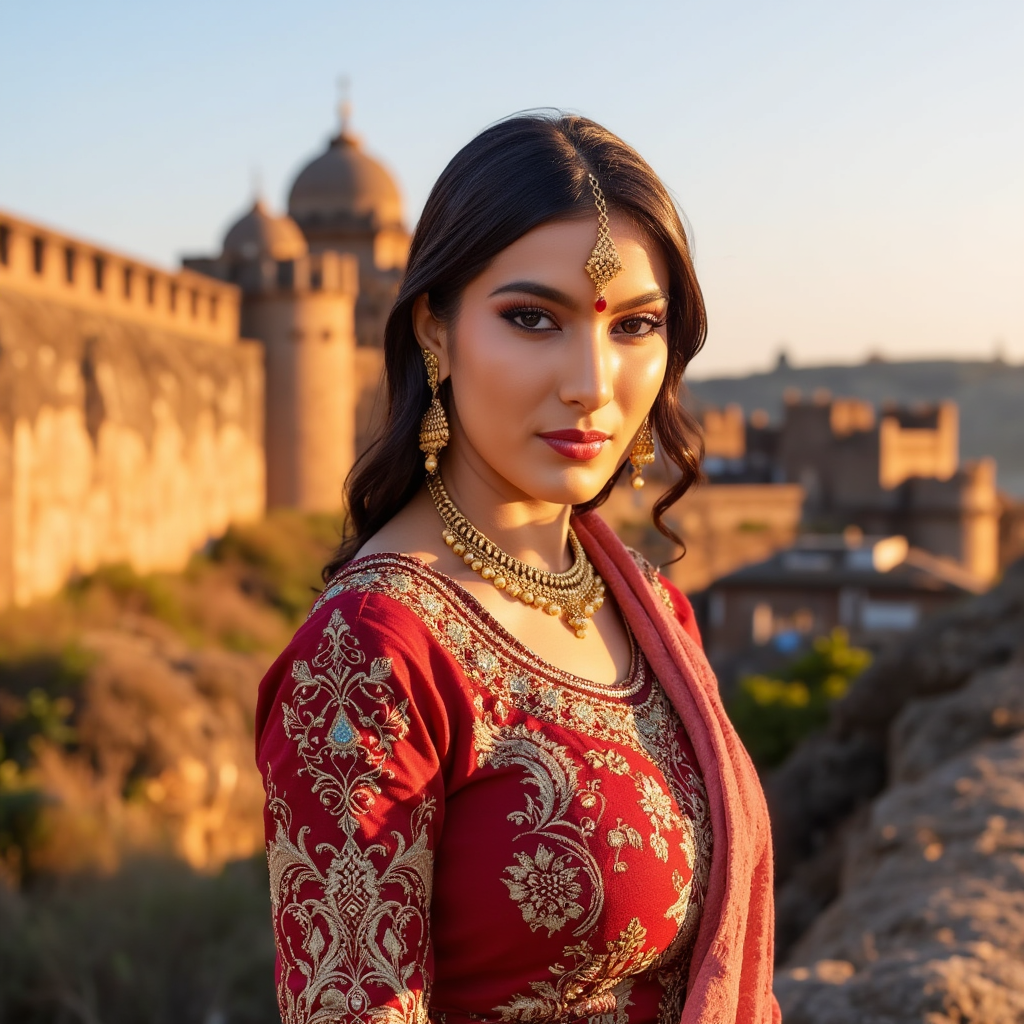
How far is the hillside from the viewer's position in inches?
3334

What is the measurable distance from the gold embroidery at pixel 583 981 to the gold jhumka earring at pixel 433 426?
61 centimetres

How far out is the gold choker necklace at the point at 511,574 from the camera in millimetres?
1683

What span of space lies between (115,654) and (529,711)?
1319 cm

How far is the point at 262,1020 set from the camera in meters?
9.74

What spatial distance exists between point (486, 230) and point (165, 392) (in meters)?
18.5

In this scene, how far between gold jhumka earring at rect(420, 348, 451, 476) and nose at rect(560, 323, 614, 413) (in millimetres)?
185

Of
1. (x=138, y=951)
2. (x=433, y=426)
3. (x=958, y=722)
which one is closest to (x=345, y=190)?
(x=138, y=951)

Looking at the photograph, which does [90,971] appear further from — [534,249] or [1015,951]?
[534,249]

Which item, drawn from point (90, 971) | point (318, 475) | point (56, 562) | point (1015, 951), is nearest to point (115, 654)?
point (56, 562)

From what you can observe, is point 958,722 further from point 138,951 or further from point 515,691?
point 138,951

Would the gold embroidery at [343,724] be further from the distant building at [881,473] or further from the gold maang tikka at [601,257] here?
the distant building at [881,473]

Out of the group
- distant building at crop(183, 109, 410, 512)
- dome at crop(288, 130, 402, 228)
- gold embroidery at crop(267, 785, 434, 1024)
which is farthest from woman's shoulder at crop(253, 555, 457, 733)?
dome at crop(288, 130, 402, 228)

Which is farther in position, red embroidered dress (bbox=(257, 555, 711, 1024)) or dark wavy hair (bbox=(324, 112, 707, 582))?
dark wavy hair (bbox=(324, 112, 707, 582))

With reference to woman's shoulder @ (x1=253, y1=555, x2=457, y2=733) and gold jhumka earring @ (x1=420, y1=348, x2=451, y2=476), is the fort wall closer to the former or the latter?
gold jhumka earring @ (x1=420, y1=348, x2=451, y2=476)
